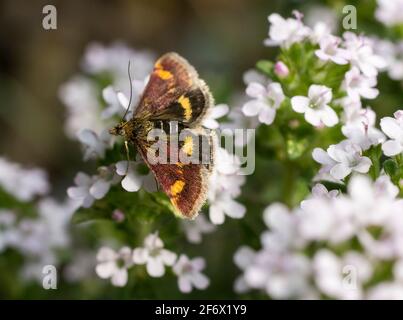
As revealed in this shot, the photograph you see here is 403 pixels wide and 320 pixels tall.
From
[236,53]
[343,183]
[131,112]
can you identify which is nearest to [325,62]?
[343,183]

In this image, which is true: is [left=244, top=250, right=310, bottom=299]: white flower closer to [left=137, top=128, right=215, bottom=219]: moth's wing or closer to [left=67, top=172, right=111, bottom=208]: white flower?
[left=137, top=128, right=215, bottom=219]: moth's wing

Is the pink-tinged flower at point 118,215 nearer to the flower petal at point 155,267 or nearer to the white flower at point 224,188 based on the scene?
the flower petal at point 155,267

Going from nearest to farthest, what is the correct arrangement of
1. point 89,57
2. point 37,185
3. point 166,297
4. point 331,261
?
point 331,261 → point 166,297 → point 37,185 → point 89,57

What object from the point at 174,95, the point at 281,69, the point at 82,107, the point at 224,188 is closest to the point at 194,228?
the point at 224,188

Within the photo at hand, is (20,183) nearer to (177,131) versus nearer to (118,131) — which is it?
(118,131)

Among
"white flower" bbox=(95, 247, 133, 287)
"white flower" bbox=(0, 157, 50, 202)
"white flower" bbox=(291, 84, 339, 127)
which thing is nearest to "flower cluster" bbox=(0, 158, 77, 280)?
"white flower" bbox=(0, 157, 50, 202)

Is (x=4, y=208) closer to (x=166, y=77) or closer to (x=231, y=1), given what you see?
(x=166, y=77)
